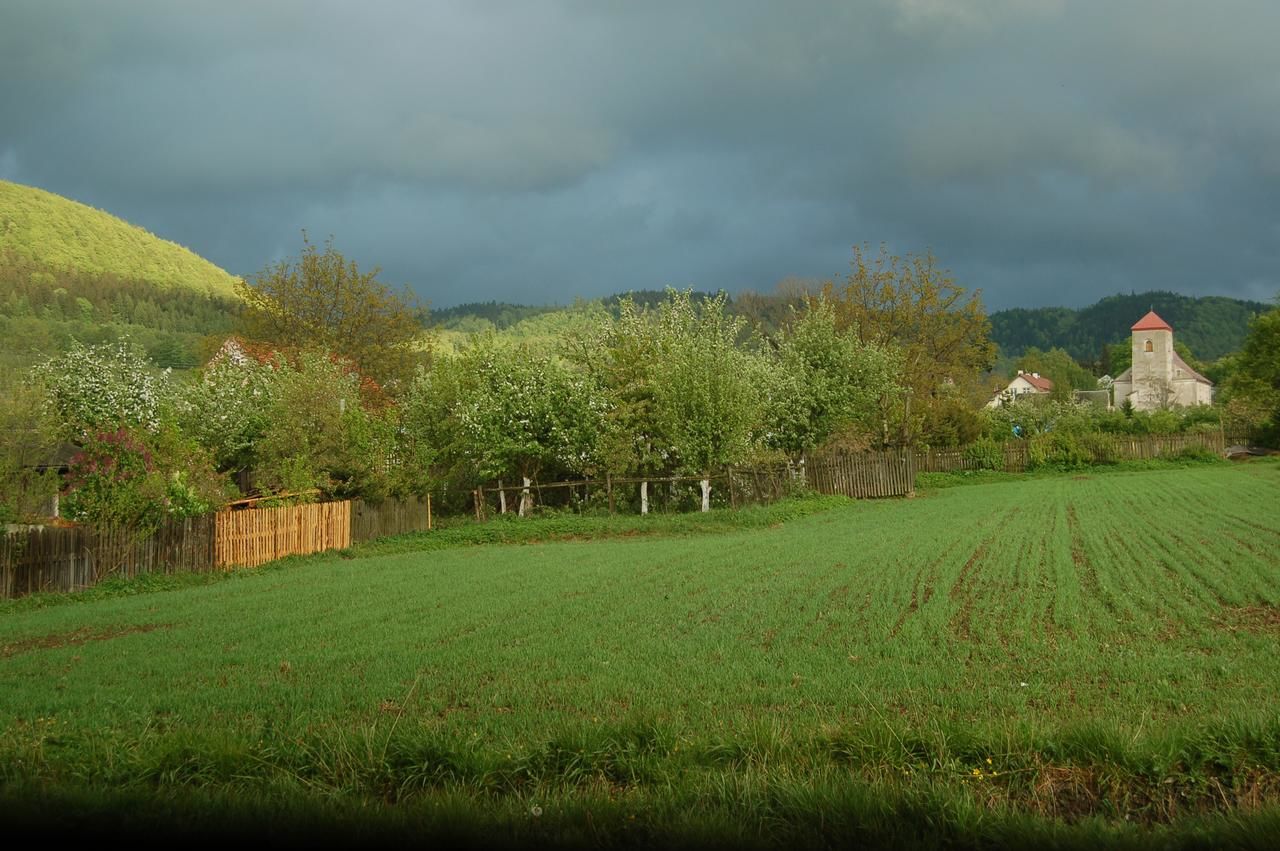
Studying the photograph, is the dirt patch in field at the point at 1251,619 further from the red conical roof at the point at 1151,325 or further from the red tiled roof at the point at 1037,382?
the red tiled roof at the point at 1037,382

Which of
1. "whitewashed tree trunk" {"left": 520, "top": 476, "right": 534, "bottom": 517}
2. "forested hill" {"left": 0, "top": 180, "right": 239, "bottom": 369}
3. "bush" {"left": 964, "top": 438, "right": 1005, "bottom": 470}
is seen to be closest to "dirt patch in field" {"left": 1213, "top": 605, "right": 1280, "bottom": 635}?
"whitewashed tree trunk" {"left": 520, "top": 476, "right": 534, "bottom": 517}

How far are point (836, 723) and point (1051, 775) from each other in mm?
1570

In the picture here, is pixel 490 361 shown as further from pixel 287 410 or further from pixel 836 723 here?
pixel 836 723

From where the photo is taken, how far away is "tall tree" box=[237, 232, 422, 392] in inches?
2119

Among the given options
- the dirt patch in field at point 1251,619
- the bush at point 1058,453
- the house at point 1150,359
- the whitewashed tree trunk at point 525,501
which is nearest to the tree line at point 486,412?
the whitewashed tree trunk at point 525,501

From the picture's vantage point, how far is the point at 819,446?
133ft

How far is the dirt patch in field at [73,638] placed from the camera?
1261 centimetres

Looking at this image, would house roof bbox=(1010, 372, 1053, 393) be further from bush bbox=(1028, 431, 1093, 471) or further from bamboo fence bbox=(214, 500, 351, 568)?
bamboo fence bbox=(214, 500, 351, 568)

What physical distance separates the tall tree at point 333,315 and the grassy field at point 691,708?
129ft

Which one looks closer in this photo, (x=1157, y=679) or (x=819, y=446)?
(x=1157, y=679)

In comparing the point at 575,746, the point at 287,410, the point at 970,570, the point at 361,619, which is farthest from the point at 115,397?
the point at 575,746

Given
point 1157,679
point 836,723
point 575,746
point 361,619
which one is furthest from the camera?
point 361,619

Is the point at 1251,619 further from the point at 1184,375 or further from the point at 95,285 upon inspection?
the point at 1184,375

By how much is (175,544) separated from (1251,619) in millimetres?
22041
